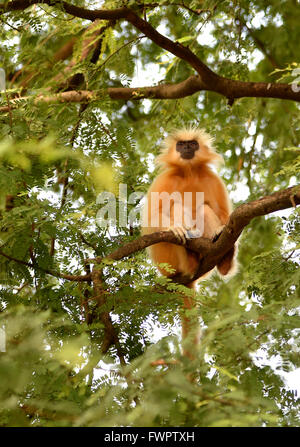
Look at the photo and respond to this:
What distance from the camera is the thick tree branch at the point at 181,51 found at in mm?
3660

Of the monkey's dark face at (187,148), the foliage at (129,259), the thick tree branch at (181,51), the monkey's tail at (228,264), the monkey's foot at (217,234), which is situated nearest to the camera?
the foliage at (129,259)

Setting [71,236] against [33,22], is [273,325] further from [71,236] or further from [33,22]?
[33,22]

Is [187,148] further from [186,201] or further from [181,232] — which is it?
[181,232]

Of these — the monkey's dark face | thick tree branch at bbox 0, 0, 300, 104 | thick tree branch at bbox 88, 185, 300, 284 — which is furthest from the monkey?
thick tree branch at bbox 0, 0, 300, 104

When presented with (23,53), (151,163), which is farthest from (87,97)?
(151,163)

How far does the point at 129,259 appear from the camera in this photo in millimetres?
3438

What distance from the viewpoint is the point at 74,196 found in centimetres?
430

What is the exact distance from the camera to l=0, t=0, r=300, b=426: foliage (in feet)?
6.42

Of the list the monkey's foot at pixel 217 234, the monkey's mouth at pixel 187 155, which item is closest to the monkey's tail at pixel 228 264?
the monkey's foot at pixel 217 234

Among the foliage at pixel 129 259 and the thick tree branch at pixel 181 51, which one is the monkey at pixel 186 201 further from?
the thick tree branch at pixel 181 51

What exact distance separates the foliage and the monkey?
7.1 inches

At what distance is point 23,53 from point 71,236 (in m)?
1.35

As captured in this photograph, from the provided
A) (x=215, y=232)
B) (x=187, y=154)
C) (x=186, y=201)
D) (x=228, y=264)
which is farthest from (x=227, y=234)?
(x=187, y=154)

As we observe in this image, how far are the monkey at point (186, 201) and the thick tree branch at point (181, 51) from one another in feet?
3.58
